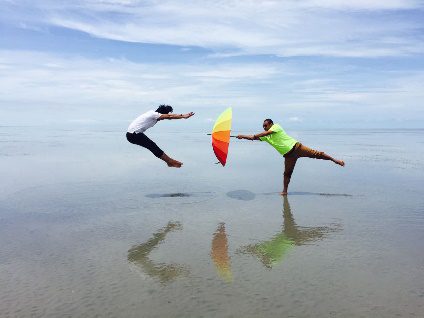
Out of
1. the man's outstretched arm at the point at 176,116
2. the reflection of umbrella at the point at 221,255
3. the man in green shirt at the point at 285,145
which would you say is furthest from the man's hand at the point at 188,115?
the reflection of umbrella at the point at 221,255

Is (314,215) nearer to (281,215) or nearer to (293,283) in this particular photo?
(281,215)

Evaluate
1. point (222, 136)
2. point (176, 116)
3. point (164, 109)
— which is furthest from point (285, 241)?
point (164, 109)

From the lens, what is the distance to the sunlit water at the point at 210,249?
158 inches

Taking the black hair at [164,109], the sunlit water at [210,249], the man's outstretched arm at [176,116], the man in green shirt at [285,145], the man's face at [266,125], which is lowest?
the sunlit water at [210,249]

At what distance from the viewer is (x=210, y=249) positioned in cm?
569

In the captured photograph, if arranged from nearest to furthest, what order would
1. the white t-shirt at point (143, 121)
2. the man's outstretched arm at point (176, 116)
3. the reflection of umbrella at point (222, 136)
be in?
1. the reflection of umbrella at point (222, 136)
2. the man's outstretched arm at point (176, 116)
3. the white t-shirt at point (143, 121)

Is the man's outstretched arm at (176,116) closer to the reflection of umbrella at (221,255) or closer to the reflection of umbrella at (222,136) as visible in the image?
the reflection of umbrella at (222,136)

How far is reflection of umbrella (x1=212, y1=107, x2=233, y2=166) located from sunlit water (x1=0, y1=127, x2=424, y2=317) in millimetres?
985

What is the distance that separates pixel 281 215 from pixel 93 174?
24.3 feet

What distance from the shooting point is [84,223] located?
712cm

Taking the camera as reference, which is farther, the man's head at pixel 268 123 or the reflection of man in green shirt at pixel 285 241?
the man's head at pixel 268 123

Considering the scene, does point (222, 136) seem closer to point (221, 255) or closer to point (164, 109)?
point (164, 109)

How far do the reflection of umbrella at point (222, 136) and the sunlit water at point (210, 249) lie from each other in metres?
0.98

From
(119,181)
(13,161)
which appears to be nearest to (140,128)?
(119,181)
